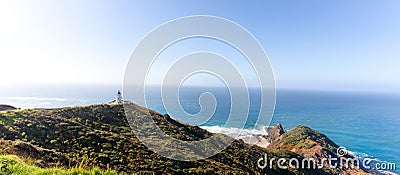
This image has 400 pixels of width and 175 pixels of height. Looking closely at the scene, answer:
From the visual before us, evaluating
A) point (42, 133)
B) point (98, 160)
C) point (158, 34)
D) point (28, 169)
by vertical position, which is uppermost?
point (158, 34)

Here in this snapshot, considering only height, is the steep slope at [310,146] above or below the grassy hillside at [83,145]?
below

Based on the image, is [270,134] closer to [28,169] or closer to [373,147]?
[373,147]

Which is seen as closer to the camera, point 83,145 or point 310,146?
point 83,145

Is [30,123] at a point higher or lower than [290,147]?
higher

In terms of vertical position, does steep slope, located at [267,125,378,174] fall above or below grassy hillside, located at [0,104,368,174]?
below

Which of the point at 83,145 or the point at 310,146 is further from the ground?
the point at 83,145

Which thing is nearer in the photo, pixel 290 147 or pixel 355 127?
pixel 290 147

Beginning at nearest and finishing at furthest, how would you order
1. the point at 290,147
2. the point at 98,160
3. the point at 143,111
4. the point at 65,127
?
the point at 98,160 < the point at 65,127 < the point at 143,111 < the point at 290,147

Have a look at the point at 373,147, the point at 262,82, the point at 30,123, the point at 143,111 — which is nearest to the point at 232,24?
the point at 262,82

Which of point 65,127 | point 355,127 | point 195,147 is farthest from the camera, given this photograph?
point 355,127

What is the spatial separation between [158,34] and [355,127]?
381ft

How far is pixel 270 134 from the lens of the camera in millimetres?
79125

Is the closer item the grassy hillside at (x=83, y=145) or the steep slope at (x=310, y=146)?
the grassy hillside at (x=83, y=145)

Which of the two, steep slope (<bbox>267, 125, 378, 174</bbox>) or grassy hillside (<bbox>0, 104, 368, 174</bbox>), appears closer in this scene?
grassy hillside (<bbox>0, 104, 368, 174</bbox>)
